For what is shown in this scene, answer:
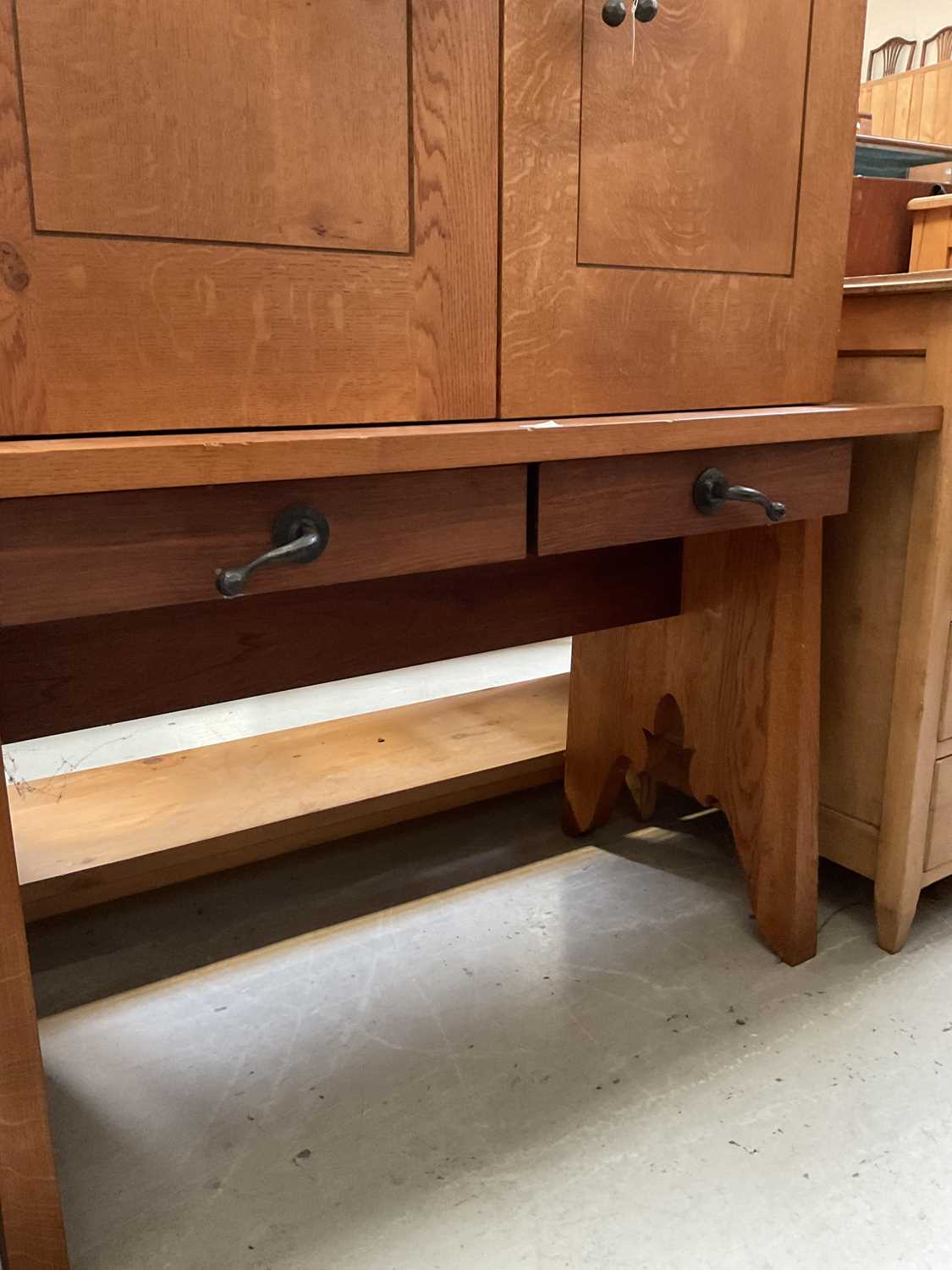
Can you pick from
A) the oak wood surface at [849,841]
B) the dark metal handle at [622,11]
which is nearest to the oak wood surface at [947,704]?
the oak wood surface at [849,841]

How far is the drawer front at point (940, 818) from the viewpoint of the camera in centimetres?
144

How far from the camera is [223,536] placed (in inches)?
32.2

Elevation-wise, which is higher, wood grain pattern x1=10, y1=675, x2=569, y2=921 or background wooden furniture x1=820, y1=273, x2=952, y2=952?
background wooden furniture x1=820, y1=273, x2=952, y2=952

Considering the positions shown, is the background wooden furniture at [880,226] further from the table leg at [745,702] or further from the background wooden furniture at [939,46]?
the background wooden furniture at [939,46]

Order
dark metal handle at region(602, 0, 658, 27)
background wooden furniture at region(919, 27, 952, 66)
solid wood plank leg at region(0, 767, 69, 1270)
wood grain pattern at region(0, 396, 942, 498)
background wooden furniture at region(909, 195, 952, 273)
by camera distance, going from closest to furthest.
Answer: wood grain pattern at region(0, 396, 942, 498), solid wood plank leg at region(0, 767, 69, 1270), dark metal handle at region(602, 0, 658, 27), background wooden furniture at region(909, 195, 952, 273), background wooden furniture at region(919, 27, 952, 66)

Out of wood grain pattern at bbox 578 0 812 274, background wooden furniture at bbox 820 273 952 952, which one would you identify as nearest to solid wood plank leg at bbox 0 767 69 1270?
wood grain pattern at bbox 578 0 812 274

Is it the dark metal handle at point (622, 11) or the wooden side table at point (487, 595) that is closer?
the wooden side table at point (487, 595)

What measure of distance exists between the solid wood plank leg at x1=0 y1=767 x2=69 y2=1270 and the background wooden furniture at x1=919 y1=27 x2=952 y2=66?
551cm

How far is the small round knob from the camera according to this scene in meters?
0.98

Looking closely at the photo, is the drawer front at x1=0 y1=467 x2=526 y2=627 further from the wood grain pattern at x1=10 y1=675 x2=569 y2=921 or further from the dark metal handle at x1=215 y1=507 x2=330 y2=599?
the wood grain pattern at x1=10 y1=675 x2=569 y2=921

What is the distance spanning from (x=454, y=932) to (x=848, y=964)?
0.57 m

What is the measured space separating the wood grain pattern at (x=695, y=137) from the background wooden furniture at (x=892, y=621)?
0.78ft

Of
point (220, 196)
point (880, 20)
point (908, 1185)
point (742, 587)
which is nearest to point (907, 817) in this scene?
point (742, 587)

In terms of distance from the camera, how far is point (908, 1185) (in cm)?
106
